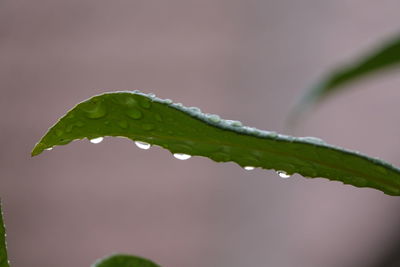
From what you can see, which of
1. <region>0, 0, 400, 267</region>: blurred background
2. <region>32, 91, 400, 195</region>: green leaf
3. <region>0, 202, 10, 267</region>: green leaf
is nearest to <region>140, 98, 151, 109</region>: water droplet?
<region>32, 91, 400, 195</region>: green leaf

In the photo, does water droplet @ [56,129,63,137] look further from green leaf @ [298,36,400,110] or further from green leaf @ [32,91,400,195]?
green leaf @ [298,36,400,110]

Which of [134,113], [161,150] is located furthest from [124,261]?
[161,150]

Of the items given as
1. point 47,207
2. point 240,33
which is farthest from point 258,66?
point 47,207

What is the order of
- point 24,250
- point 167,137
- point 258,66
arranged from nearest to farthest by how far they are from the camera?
point 167,137, point 24,250, point 258,66

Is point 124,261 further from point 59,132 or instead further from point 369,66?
point 369,66

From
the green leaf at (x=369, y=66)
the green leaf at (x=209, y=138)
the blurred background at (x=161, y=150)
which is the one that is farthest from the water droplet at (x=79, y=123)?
the blurred background at (x=161, y=150)

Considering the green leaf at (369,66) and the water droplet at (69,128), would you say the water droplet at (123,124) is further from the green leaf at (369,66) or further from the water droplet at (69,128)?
the green leaf at (369,66)

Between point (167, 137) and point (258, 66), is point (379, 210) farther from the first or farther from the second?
point (167, 137)
